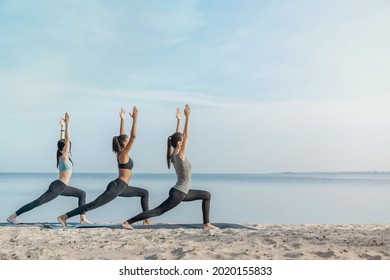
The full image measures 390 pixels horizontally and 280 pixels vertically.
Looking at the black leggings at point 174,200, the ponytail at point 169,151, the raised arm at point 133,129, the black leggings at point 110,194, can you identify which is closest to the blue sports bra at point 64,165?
the black leggings at point 110,194

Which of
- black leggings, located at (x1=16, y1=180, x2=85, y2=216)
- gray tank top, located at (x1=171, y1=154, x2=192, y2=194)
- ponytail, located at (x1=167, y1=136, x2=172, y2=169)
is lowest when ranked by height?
black leggings, located at (x1=16, y1=180, x2=85, y2=216)

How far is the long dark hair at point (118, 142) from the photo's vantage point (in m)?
6.70

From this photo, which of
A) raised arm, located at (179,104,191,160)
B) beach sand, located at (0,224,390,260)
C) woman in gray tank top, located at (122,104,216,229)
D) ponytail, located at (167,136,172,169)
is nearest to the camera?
beach sand, located at (0,224,390,260)

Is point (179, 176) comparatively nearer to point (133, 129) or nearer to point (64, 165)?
point (133, 129)

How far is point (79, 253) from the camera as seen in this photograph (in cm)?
483

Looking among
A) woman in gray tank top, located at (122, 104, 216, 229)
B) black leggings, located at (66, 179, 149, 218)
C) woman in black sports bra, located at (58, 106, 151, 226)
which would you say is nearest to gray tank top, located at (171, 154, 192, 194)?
woman in gray tank top, located at (122, 104, 216, 229)

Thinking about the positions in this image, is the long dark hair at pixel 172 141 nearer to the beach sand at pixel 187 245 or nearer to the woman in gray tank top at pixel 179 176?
the woman in gray tank top at pixel 179 176

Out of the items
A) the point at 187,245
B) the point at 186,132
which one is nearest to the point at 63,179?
the point at 186,132

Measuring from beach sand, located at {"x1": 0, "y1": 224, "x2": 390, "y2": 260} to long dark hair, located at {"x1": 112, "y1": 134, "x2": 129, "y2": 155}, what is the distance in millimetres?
1103

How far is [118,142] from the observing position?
22.0 ft

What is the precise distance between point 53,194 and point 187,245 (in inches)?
109

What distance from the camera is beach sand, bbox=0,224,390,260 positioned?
15.0 ft

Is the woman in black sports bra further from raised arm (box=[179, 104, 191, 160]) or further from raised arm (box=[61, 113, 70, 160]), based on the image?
raised arm (box=[179, 104, 191, 160])
